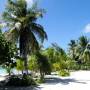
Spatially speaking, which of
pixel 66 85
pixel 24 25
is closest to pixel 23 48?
pixel 24 25

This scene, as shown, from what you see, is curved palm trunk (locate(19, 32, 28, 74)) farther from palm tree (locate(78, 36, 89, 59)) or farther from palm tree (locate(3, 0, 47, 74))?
palm tree (locate(78, 36, 89, 59))

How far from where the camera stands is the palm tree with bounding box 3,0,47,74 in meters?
29.5

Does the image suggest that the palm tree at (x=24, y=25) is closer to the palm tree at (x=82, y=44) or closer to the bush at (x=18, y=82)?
the bush at (x=18, y=82)

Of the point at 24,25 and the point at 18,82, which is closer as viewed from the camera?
the point at 18,82

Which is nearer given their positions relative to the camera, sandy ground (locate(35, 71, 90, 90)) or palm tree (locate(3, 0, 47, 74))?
sandy ground (locate(35, 71, 90, 90))

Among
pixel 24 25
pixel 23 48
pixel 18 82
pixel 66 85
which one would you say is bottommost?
pixel 66 85

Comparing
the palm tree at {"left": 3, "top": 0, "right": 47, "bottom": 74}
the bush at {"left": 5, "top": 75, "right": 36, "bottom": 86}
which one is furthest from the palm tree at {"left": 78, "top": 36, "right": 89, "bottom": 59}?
the bush at {"left": 5, "top": 75, "right": 36, "bottom": 86}

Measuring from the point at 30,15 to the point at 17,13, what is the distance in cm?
162

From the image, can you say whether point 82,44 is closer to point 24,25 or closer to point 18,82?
point 24,25

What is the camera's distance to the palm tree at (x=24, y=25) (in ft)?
96.8

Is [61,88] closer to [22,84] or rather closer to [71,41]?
[22,84]

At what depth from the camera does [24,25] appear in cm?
2930

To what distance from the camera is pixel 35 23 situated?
30.2 m

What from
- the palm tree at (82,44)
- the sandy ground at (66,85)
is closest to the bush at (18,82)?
the sandy ground at (66,85)
